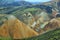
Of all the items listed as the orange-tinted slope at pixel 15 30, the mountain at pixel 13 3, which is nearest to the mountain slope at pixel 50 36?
the orange-tinted slope at pixel 15 30

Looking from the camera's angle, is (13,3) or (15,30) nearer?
(15,30)

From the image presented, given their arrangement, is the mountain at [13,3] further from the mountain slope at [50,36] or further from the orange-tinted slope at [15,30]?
the mountain slope at [50,36]

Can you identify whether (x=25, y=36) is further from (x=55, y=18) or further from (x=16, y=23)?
(x=55, y=18)

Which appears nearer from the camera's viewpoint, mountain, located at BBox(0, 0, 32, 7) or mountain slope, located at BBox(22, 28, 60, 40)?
mountain slope, located at BBox(22, 28, 60, 40)

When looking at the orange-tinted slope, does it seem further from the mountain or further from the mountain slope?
the mountain

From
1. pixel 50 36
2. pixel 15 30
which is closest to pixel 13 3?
pixel 15 30

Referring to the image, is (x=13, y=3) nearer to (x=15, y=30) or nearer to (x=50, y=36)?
(x=15, y=30)

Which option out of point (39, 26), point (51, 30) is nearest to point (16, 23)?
point (39, 26)

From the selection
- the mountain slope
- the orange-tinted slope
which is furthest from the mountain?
the mountain slope
